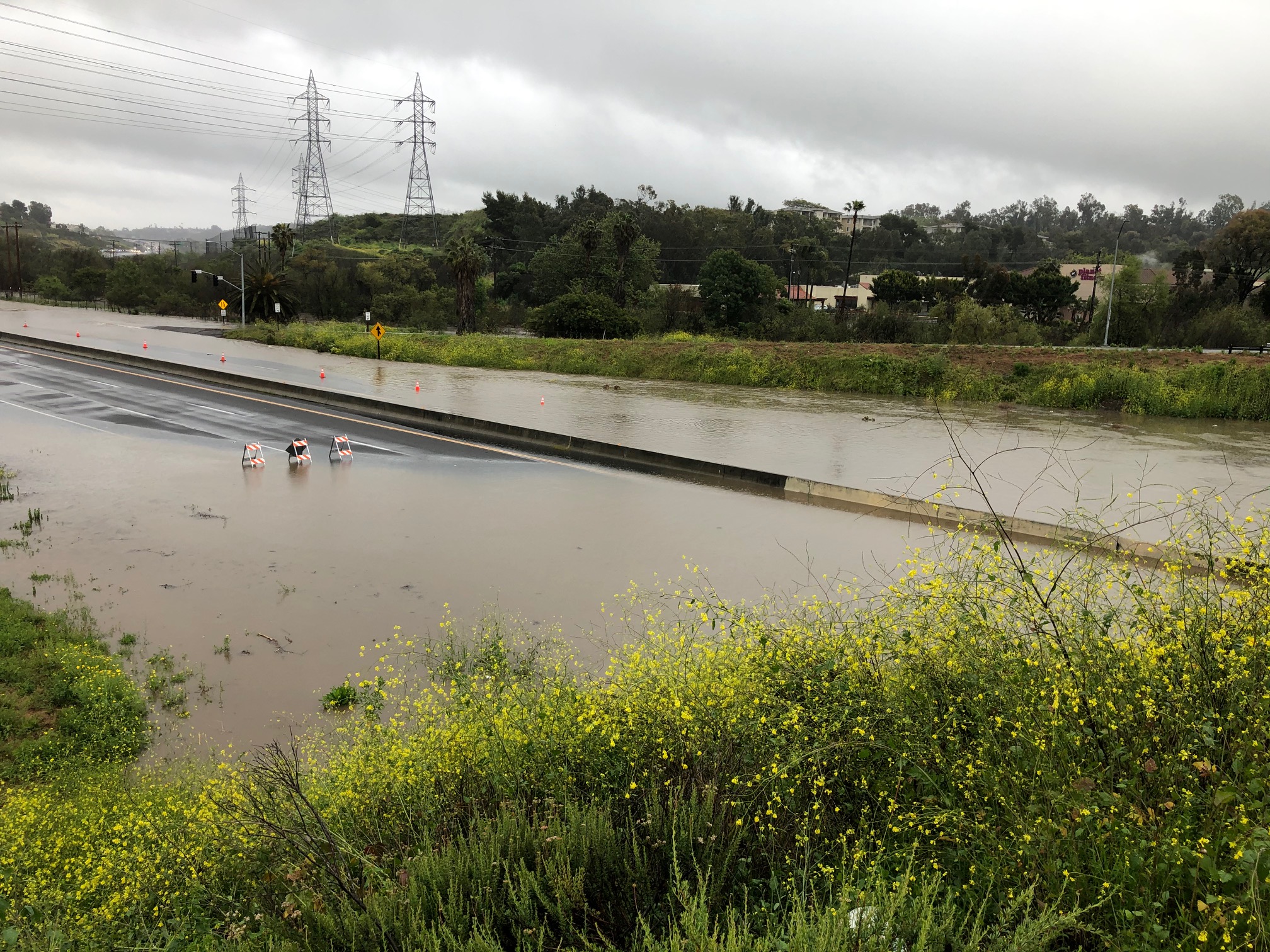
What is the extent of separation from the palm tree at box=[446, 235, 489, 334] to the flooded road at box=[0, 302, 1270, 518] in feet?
55.4

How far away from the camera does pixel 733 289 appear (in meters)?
50.1

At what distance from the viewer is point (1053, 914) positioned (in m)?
2.61

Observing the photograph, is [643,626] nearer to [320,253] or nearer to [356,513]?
[356,513]

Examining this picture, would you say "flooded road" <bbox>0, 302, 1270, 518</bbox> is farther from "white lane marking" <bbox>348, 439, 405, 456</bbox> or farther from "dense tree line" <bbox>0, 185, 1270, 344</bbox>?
"dense tree line" <bbox>0, 185, 1270, 344</bbox>

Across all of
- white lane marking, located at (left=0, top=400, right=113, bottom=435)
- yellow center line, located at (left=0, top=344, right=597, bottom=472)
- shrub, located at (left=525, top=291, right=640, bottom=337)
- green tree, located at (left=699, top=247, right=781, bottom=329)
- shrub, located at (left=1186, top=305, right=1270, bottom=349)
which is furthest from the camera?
green tree, located at (left=699, top=247, right=781, bottom=329)

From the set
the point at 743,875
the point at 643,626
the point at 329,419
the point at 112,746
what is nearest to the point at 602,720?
the point at 743,875

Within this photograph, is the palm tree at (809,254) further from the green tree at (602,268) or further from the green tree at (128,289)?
the green tree at (128,289)

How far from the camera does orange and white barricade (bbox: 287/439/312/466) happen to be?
12.7m

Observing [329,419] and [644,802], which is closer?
[644,802]

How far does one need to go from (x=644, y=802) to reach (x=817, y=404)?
1969 centimetres

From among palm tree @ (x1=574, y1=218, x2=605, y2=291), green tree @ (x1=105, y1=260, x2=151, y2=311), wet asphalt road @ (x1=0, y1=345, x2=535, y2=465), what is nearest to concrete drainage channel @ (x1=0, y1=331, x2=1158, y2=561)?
wet asphalt road @ (x1=0, y1=345, x2=535, y2=465)

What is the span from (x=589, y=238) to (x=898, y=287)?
27.3 meters

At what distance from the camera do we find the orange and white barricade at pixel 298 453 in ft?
41.7

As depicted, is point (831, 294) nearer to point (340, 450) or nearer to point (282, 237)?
point (282, 237)
